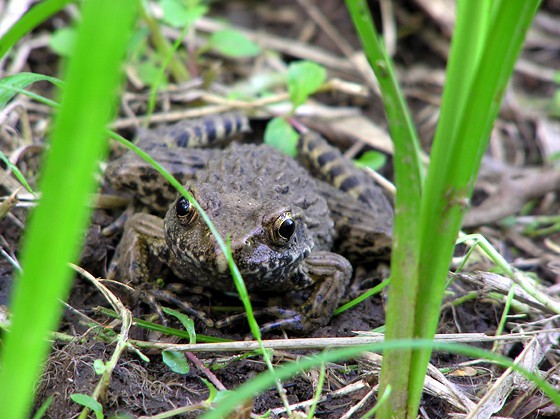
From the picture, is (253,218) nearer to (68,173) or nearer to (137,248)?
(137,248)

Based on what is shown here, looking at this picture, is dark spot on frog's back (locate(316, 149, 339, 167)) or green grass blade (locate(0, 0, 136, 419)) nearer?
green grass blade (locate(0, 0, 136, 419))

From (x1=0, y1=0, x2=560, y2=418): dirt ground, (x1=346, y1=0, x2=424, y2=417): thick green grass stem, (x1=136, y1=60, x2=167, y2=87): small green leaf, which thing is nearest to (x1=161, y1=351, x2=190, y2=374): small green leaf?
(x1=0, y1=0, x2=560, y2=418): dirt ground

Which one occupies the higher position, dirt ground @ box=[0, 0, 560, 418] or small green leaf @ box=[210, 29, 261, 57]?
small green leaf @ box=[210, 29, 261, 57]

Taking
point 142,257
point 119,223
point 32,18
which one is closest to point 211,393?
point 142,257

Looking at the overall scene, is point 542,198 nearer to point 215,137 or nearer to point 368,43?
point 215,137

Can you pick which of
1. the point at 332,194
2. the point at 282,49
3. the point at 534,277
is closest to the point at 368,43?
the point at 332,194

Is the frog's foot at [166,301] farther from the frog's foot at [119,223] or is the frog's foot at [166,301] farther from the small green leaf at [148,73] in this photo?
the small green leaf at [148,73]

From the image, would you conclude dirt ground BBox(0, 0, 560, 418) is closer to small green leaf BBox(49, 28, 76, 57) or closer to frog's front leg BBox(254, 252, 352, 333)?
frog's front leg BBox(254, 252, 352, 333)
